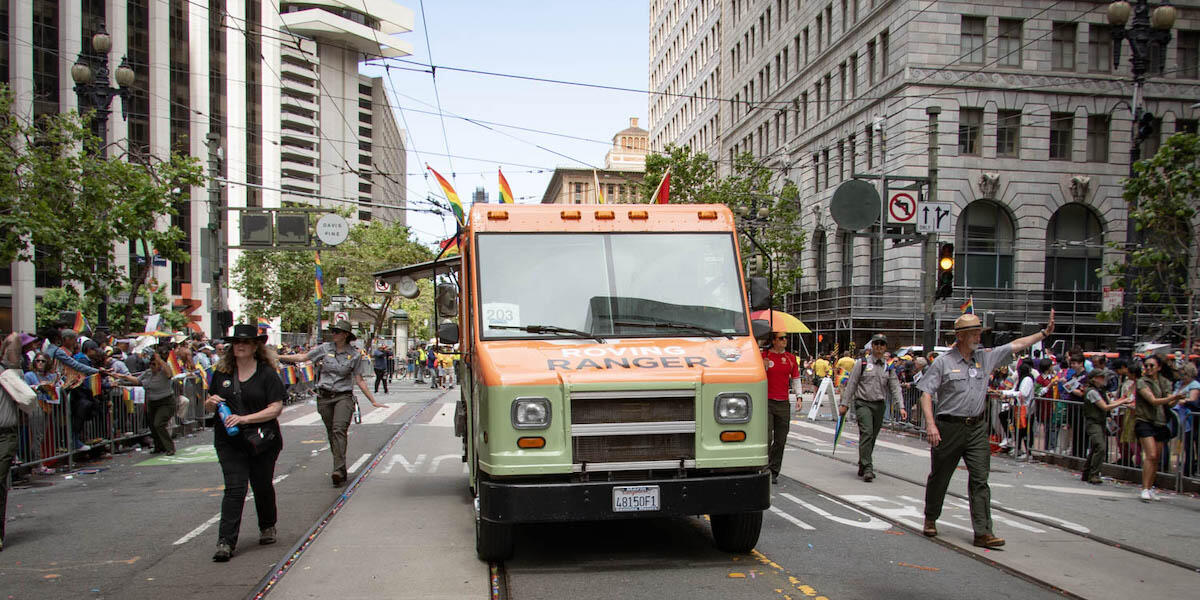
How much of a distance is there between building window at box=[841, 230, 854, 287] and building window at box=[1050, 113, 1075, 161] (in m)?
9.08

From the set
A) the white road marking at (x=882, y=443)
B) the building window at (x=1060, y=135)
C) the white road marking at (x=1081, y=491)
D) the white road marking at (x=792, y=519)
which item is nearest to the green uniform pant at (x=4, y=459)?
the white road marking at (x=792, y=519)

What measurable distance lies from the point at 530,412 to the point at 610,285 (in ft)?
4.53

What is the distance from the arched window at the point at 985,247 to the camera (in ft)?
123

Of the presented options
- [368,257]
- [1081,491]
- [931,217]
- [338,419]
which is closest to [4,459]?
[338,419]

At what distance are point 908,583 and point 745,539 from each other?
4.07 ft

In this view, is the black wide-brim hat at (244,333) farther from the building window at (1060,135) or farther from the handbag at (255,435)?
the building window at (1060,135)

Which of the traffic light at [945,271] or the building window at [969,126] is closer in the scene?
the traffic light at [945,271]

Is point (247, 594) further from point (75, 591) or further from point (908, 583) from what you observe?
point (908, 583)

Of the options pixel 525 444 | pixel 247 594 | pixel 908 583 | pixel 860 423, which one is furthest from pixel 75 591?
pixel 860 423

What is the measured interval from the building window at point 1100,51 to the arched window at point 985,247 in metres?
6.49

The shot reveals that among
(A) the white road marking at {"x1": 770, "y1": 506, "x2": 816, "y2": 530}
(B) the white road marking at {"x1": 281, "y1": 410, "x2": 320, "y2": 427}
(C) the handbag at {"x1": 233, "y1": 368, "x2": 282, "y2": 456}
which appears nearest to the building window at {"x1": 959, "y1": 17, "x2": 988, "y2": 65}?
(B) the white road marking at {"x1": 281, "y1": 410, "x2": 320, "y2": 427}

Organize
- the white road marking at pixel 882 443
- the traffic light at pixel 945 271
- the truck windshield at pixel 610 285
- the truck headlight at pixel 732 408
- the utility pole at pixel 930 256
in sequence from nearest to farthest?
the truck headlight at pixel 732 408, the truck windshield at pixel 610 285, the traffic light at pixel 945 271, the white road marking at pixel 882 443, the utility pole at pixel 930 256

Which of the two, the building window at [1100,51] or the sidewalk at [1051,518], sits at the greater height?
the building window at [1100,51]

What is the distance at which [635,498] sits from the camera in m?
6.67
